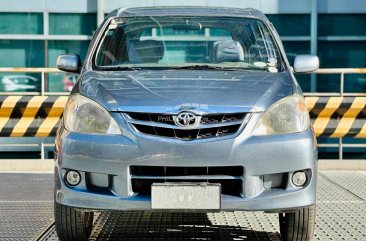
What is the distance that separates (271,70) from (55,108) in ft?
15.7

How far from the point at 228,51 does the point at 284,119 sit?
4.33 feet

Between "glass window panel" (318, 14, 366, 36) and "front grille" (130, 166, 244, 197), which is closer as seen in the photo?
"front grille" (130, 166, 244, 197)

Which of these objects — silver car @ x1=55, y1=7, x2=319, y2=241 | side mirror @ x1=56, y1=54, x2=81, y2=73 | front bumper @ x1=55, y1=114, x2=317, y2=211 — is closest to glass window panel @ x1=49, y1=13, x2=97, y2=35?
side mirror @ x1=56, y1=54, x2=81, y2=73

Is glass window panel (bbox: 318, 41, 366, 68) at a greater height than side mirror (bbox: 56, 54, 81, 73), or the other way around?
side mirror (bbox: 56, 54, 81, 73)

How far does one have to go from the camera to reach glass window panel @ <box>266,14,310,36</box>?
54.1ft

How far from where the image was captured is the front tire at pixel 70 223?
5.21 m

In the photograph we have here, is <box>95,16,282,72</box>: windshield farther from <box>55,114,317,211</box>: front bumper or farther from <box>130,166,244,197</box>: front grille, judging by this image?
<box>130,166,244,197</box>: front grille

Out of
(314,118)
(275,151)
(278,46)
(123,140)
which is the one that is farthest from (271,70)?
(314,118)

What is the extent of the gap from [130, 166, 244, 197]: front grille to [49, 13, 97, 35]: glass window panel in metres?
12.0

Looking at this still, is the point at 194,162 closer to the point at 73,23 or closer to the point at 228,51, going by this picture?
the point at 228,51

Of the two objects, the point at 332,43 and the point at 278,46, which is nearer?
the point at 278,46

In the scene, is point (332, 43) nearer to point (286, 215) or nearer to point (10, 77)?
point (10, 77)

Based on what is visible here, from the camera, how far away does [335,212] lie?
6910mm

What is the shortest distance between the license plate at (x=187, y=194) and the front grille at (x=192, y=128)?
1.03ft
